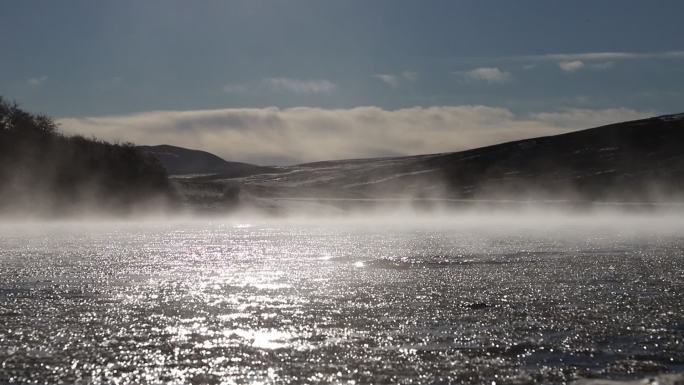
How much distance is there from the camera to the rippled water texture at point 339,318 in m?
14.7

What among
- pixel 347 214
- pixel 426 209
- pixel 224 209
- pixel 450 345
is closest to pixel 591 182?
pixel 426 209

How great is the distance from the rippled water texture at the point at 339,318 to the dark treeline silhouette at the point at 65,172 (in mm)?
53692

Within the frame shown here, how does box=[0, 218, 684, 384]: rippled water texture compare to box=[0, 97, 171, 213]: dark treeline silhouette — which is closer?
box=[0, 218, 684, 384]: rippled water texture

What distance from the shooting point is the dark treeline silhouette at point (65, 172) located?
88062 mm

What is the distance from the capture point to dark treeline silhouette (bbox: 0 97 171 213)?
88.1 metres

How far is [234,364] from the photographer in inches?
595

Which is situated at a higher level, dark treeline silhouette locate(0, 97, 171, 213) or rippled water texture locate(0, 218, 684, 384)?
dark treeline silhouette locate(0, 97, 171, 213)

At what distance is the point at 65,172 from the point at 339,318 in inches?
3251

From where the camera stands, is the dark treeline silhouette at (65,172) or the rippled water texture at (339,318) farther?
the dark treeline silhouette at (65,172)

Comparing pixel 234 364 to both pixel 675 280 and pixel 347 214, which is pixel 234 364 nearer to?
pixel 675 280

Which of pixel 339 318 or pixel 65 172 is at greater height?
pixel 65 172

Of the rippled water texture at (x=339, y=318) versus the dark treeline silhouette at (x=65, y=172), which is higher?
the dark treeline silhouette at (x=65, y=172)

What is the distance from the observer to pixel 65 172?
9488 cm

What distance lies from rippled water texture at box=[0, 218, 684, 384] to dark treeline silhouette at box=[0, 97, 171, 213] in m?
53.7
